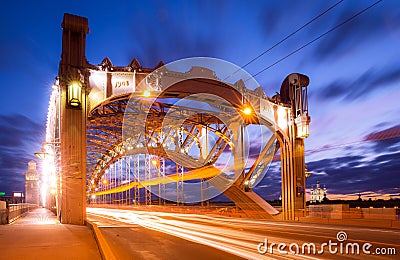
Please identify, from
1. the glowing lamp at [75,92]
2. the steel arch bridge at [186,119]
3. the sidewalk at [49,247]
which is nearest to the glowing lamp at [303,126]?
the steel arch bridge at [186,119]

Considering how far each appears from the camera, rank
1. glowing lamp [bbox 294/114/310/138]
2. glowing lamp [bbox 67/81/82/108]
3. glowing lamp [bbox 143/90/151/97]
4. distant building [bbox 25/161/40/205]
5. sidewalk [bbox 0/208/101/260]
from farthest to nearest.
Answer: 1. distant building [bbox 25/161/40/205]
2. glowing lamp [bbox 294/114/310/138]
3. glowing lamp [bbox 143/90/151/97]
4. glowing lamp [bbox 67/81/82/108]
5. sidewalk [bbox 0/208/101/260]

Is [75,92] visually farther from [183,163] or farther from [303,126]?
[183,163]

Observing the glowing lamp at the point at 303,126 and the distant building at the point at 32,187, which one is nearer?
the glowing lamp at the point at 303,126

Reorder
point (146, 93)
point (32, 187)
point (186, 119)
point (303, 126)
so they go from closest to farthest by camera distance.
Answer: point (146, 93) → point (303, 126) → point (186, 119) → point (32, 187)

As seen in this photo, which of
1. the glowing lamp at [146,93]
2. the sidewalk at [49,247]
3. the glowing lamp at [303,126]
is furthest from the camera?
the glowing lamp at [303,126]

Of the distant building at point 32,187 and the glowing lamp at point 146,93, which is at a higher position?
the glowing lamp at point 146,93

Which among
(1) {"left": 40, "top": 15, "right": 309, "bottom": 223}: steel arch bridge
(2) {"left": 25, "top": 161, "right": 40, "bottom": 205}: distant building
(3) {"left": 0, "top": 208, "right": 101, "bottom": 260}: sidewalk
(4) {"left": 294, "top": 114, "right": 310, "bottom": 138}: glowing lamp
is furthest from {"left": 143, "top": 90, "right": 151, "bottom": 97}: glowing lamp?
(2) {"left": 25, "top": 161, "right": 40, "bottom": 205}: distant building

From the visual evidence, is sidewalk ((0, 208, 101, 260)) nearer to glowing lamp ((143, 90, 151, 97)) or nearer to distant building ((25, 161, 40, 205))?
glowing lamp ((143, 90, 151, 97))

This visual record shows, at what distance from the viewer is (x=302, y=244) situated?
12258 millimetres

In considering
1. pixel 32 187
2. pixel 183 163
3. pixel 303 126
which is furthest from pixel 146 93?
pixel 32 187

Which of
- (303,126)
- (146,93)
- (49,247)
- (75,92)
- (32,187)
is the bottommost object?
(32,187)

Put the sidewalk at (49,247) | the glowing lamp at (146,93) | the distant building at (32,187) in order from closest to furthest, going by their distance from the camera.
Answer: the sidewalk at (49,247) → the glowing lamp at (146,93) → the distant building at (32,187)

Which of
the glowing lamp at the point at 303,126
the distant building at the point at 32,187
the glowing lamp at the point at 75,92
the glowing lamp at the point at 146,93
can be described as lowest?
the distant building at the point at 32,187

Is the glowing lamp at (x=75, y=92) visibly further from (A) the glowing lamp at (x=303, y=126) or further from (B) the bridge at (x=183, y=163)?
(A) the glowing lamp at (x=303, y=126)
